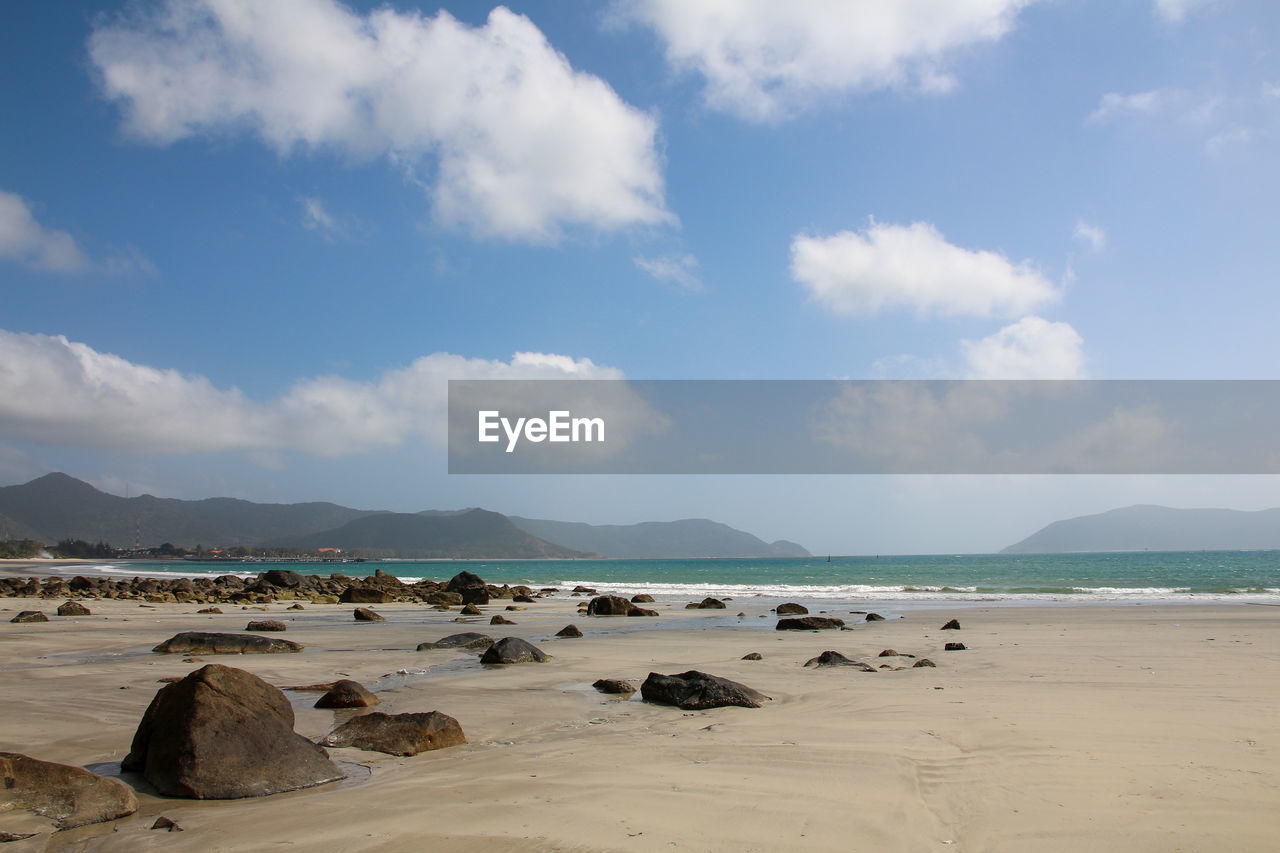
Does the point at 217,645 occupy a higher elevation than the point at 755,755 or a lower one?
lower

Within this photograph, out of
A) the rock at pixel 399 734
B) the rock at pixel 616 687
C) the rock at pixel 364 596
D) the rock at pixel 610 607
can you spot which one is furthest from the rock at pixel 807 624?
the rock at pixel 364 596

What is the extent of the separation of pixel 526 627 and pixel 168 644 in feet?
28.2

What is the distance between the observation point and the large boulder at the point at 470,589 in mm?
30969

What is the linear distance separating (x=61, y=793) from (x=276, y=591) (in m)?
34.0

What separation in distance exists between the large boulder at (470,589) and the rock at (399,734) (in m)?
24.7

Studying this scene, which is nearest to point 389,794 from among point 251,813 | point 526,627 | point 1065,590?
point 251,813

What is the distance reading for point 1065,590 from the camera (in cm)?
3803

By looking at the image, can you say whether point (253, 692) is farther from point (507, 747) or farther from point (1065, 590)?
point (1065, 590)

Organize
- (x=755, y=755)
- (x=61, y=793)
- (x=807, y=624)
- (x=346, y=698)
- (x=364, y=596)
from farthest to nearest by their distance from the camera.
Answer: (x=364, y=596), (x=807, y=624), (x=346, y=698), (x=755, y=755), (x=61, y=793)

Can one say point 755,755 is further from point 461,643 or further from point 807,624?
point 807,624

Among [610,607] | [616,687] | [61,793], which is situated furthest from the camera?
[610,607]

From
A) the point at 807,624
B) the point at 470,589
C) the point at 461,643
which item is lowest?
the point at 470,589

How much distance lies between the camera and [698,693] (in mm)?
7500

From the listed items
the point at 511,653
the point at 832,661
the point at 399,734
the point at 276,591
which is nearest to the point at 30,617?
the point at 511,653
